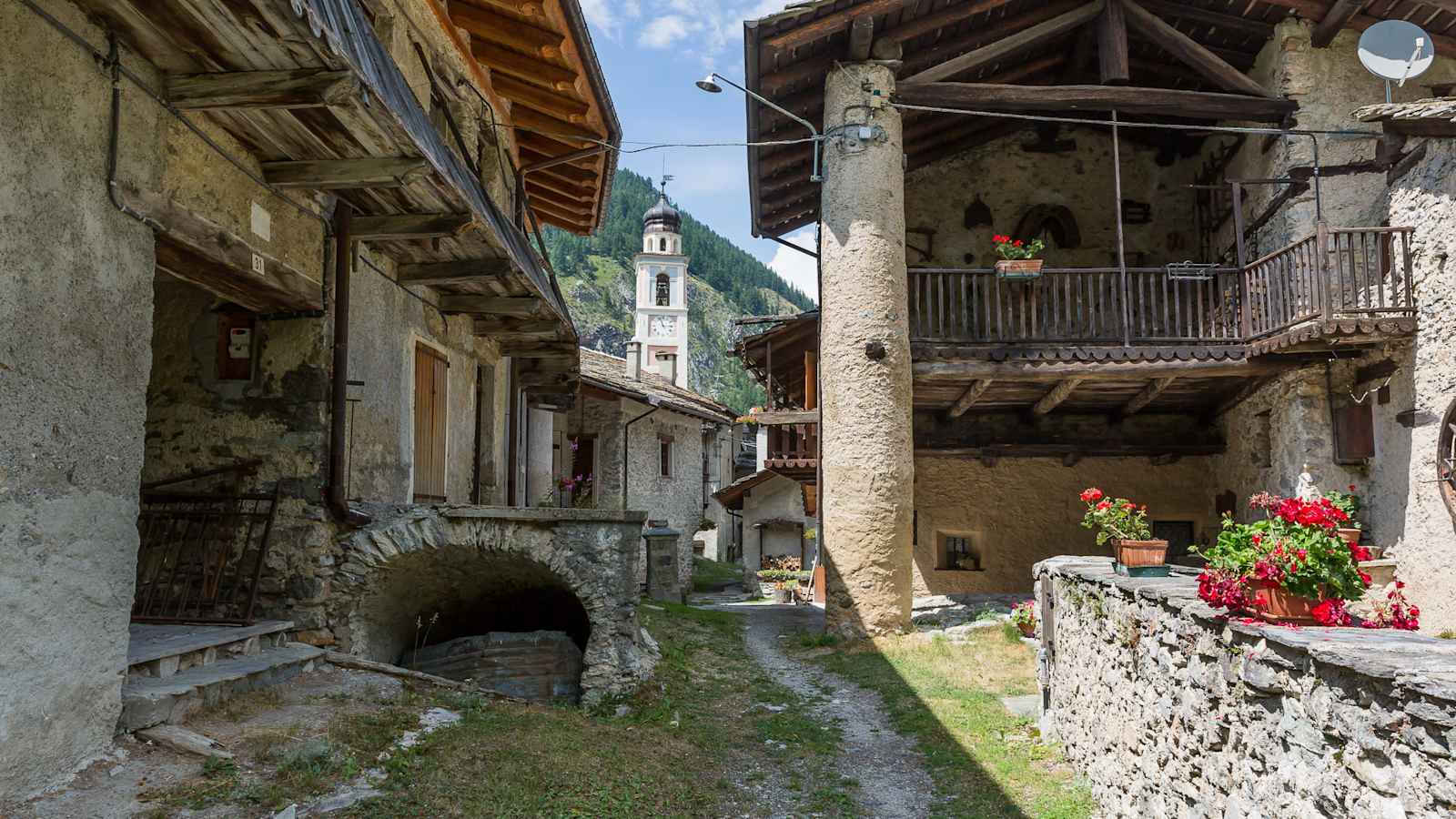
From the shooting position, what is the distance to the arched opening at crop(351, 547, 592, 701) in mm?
7142

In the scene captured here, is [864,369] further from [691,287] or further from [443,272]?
[691,287]

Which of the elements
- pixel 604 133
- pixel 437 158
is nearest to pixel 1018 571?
pixel 604 133

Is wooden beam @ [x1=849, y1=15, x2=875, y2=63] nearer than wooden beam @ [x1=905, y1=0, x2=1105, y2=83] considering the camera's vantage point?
Yes

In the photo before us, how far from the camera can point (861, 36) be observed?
11.1 meters

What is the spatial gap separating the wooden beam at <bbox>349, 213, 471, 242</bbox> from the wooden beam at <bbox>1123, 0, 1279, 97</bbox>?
368 inches

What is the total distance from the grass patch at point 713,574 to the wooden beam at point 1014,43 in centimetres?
1541

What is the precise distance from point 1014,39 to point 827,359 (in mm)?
4660

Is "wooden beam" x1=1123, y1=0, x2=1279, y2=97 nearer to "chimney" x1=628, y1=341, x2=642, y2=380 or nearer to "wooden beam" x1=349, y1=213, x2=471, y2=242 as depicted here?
"wooden beam" x1=349, y1=213, x2=471, y2=242

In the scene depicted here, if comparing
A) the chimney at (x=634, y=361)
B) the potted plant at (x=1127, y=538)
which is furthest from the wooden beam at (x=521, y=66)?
the chimney at (x=634, y=361)

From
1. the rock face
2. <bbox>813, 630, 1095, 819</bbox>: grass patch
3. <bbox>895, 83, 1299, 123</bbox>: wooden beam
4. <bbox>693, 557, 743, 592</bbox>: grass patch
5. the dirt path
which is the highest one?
<bbox>895, 83, 1299, 123</bbox>: wooden beam

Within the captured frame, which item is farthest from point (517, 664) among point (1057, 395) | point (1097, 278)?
point (1097, 278)

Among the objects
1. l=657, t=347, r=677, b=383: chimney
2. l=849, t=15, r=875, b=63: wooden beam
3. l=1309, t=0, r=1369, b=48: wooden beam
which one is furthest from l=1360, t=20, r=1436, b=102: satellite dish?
l=657, t=347, r=677, b=383: chimney

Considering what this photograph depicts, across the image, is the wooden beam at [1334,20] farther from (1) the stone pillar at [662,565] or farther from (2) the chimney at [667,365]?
(2) the chimney at [667,365]

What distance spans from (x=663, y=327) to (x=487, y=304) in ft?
137
